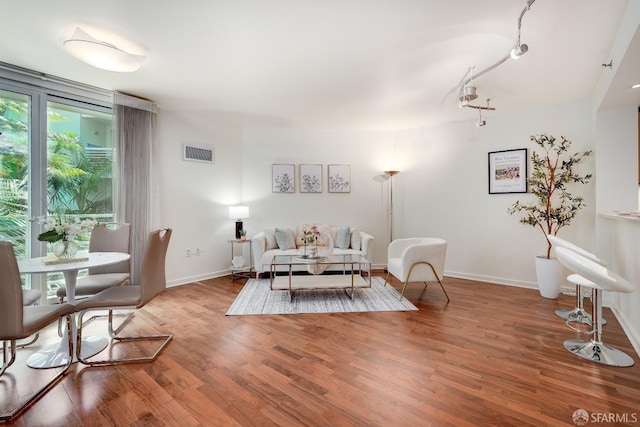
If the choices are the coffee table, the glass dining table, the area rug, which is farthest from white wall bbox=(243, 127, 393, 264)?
the glass dining table

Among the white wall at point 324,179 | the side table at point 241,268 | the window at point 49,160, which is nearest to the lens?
the window at point 49,160

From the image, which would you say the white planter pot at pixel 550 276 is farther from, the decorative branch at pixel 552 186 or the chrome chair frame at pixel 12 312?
the chrome chair frame at pixel 12 312

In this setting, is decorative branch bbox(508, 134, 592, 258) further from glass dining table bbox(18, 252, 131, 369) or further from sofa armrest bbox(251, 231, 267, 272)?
glass dining table bbox(18, 252, 131, 369)

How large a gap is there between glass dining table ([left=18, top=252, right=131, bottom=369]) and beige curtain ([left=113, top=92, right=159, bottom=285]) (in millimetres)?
1325

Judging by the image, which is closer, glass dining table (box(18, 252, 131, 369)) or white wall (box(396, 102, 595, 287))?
glass dining table (box(18, 252, 131, 369))

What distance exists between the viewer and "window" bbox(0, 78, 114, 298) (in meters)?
2.95

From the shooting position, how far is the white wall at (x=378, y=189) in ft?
13.6

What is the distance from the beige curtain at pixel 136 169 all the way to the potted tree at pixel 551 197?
16.9 ft

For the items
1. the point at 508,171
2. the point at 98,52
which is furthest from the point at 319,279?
the point at 508,171

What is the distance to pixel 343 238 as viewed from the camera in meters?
4.84

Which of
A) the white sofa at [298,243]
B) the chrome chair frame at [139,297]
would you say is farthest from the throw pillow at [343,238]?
the chrome chair frame at [139,297]

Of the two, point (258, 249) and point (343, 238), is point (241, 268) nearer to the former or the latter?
point (258, 249)

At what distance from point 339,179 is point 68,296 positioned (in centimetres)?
409

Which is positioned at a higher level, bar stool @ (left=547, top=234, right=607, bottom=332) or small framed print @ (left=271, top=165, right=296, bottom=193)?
small framed print @ (left=271, top=165, right=296, bottom=193)
